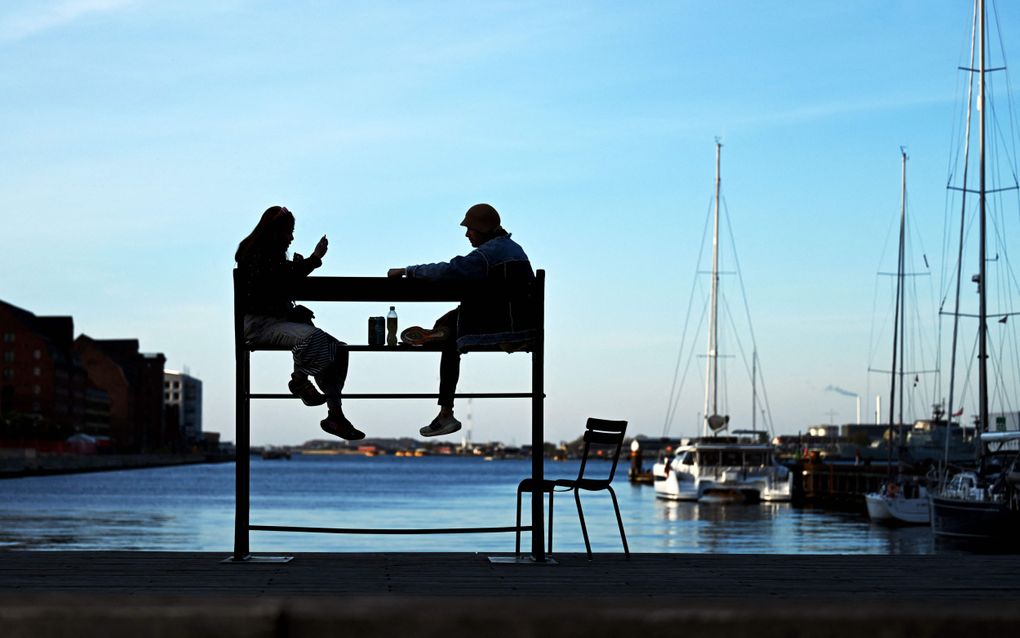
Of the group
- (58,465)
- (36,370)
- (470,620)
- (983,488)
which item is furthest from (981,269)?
(36,370)

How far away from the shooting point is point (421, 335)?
8.09m

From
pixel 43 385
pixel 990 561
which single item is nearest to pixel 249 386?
pixel 990 561

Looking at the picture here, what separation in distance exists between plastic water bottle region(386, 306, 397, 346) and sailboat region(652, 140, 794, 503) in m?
69.5

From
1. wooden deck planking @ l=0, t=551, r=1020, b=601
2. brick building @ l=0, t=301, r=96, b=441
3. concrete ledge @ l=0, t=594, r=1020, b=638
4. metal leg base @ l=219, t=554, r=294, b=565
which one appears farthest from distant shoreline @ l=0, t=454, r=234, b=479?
concrete ledge @ l=0, t=594, r=1020, b=638

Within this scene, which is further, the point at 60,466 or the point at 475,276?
the point at 60,466

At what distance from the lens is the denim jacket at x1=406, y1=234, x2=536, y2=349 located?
7.93 m

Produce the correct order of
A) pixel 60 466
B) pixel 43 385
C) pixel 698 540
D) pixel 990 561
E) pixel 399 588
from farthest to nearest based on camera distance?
pixel 43 385 → pixel 60 466 → pixel 698 540 → pixel 990 561 → pixel 399 588

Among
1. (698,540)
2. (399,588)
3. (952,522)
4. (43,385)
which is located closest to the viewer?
(399,588)

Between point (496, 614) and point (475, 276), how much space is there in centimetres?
578

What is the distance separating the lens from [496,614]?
2.27m

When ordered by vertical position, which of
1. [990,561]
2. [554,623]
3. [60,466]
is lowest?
[60,466]

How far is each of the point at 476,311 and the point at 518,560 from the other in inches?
57.2

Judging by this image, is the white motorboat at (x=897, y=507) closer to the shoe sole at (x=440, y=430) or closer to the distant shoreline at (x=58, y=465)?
the shoe sole at (x=440, y=430)

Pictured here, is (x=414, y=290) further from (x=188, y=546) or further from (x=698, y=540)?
(x=698, y=540)
